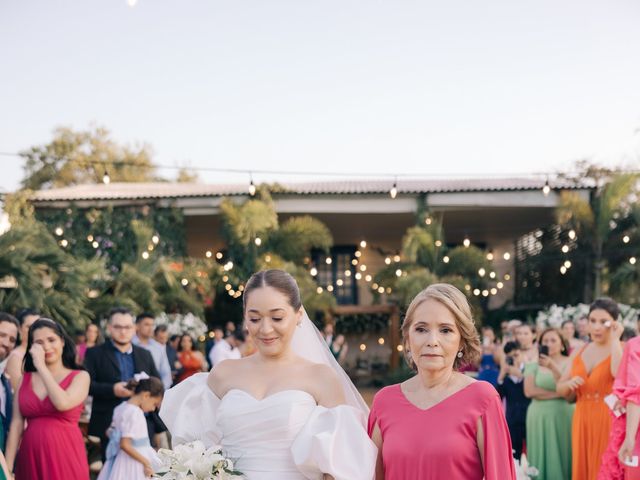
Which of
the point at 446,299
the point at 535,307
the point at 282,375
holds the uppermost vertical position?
the point at 446,299

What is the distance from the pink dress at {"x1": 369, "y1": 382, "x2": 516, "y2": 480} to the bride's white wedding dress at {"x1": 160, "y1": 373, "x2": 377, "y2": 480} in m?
0.19

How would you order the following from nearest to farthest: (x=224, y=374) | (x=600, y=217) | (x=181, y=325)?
(x=224, y=374) < (x=181, y=325) < (x=600, y=217)

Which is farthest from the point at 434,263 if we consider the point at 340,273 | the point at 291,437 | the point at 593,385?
the point at 291,437

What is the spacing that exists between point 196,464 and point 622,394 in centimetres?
337

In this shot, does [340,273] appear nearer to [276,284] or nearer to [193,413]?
[193,413]

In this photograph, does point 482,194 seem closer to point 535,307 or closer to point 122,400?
point 535,307

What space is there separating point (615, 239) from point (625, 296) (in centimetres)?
150

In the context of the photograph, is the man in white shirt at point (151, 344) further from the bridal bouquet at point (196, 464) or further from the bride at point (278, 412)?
the bridal bouquet at point (196, 464)

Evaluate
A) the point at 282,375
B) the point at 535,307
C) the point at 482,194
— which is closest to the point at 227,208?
the point at 482,194

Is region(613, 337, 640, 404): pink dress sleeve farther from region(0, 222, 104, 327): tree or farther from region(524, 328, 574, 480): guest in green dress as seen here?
region(0, 222, 104, 327): tree

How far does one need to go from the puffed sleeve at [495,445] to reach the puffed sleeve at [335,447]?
20.4 inches

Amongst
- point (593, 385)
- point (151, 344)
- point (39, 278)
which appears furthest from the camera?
point (39, 278)

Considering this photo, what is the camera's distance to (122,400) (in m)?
7.01

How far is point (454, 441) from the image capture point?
3062mm
